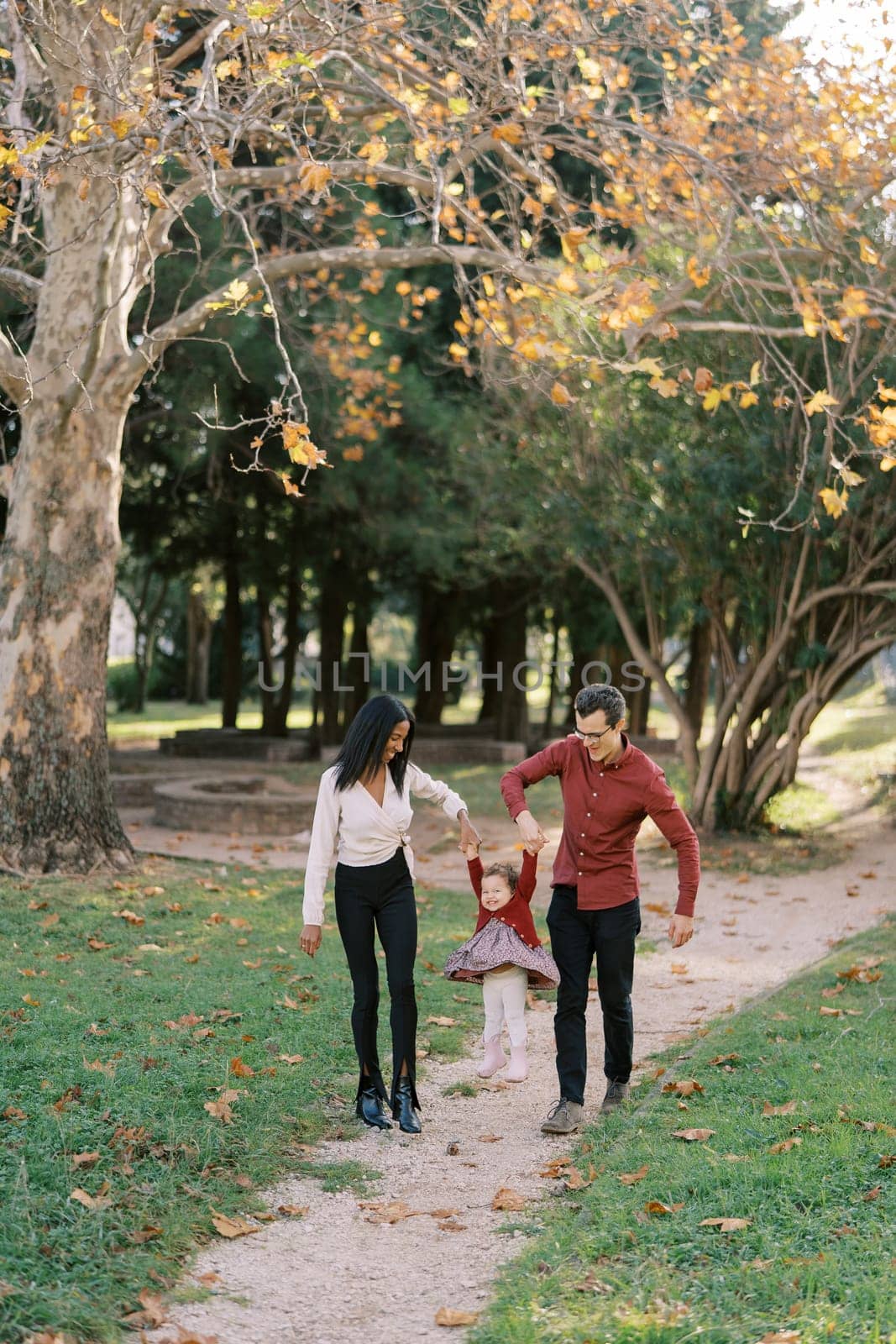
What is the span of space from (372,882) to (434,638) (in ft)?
67.4

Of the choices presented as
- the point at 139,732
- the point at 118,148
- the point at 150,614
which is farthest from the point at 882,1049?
the point at 150,614

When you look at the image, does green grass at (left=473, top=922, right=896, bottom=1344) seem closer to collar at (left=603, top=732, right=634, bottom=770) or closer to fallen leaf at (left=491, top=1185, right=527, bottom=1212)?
fallen leaf at (left=491, top=1185, right=527, bottom=1212)

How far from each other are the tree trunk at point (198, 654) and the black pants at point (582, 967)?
32163mm

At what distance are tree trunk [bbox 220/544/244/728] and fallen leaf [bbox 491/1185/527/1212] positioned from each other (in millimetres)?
19234

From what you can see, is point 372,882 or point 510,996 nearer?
point 372,882

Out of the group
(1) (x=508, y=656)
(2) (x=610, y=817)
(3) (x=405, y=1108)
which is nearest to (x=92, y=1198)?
(3) (x=405, y=1108)

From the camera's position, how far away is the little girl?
6.09m

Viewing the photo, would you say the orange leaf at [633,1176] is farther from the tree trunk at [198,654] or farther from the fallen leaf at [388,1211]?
the tree trunk at [198,654]

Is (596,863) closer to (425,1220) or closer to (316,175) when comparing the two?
(425,1220)

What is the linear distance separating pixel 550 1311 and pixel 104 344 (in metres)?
8.93

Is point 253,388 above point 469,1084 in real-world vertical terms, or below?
above

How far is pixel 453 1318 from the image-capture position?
13.4 feet

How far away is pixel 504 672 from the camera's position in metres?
25.0

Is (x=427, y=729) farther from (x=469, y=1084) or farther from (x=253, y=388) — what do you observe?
(x=469, y=1084)
